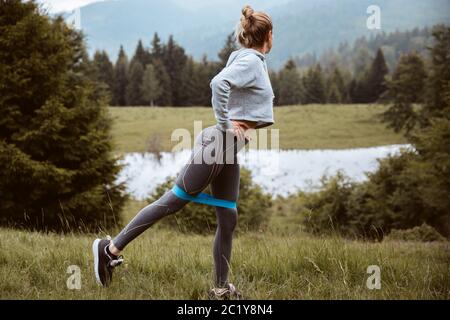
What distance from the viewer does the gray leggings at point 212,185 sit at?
11.2 feet

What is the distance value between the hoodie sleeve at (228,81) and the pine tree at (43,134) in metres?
8.93

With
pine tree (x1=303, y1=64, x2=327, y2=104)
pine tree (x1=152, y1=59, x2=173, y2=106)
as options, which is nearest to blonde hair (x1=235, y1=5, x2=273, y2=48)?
pine tree (x1=303, y1=64, x2=327, y2=104)

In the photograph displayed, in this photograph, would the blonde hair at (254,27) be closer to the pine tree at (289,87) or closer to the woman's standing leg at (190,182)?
the woman's standing leg at (190,182)

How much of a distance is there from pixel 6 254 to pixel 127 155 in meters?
38.8

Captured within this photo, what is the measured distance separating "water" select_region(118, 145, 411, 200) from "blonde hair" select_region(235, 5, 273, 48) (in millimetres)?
24228

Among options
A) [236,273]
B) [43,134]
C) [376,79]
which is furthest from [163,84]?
[236,273]

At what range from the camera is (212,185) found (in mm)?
3627

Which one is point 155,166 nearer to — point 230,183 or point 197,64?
point 230,183

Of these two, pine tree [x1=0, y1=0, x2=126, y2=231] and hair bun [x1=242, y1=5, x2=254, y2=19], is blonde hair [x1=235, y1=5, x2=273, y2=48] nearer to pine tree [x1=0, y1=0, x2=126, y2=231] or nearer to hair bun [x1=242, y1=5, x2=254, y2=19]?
hair bun [x1=242, y1=5, x2=254, y2=19]

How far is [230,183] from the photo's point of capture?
11.9ft

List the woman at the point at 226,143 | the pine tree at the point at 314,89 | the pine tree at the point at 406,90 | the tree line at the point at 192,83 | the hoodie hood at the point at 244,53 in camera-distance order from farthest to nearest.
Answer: the pine tree at the point at 314,89, the tree line at the point at 192,83, the pine tree at the point at 406,90, the hoodie hood at the point at 244,53, the woman at the point at 226,143

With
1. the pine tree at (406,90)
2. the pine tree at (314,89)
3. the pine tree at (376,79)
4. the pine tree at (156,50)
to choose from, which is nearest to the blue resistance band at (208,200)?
the pine tree at (406,90)

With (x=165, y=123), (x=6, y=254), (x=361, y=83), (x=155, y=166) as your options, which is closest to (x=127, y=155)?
(x=155, y=166)

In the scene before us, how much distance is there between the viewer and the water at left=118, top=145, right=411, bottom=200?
99.9 feet
